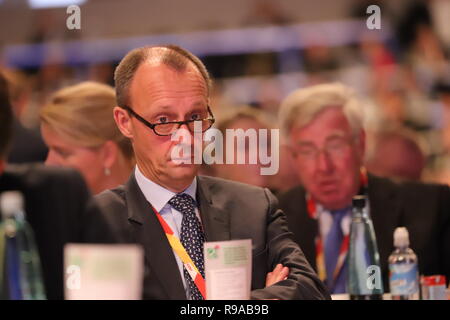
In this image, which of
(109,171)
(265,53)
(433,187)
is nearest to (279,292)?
(109,171)

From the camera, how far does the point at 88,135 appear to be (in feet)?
8.66

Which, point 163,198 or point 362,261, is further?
point 362,261

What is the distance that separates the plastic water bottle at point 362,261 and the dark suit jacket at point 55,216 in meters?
0.91

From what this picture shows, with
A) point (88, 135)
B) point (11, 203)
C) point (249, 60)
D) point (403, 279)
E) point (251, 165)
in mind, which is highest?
point (249, 60)

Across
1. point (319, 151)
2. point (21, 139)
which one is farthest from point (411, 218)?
point (21, 139)

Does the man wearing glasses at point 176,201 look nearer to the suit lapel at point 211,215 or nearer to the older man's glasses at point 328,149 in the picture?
the suit lapel at point 211,215

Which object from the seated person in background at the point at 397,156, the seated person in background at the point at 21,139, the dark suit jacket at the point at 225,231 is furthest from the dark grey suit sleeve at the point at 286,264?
the seated person in background at the point at 397,156

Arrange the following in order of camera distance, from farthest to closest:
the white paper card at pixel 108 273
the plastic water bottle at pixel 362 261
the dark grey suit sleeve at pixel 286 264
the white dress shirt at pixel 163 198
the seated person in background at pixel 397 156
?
the seated person in background at pixel 397 156
the plastic water bottle at pixel 362 261
the white dress shirt at pixel 163 198
the dark grey suit sleeve at pixel 286 264
the white paper card at pixel 108 273

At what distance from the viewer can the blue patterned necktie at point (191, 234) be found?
2215mm

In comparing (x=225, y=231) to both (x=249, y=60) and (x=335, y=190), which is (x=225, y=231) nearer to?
(x=335, y=190)

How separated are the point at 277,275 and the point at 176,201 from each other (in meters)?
0.37

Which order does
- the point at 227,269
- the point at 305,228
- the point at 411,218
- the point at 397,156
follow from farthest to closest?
1. the point at 397,156
2. the point at 411,218
3. the point at 305,228
4. the point at 227,269

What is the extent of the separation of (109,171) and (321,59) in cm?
161

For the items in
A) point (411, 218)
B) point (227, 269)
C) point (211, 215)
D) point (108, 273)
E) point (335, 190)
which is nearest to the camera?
point (108, 273)
